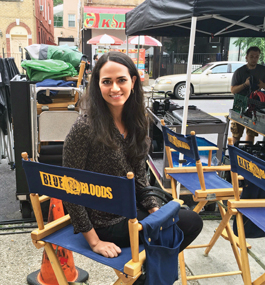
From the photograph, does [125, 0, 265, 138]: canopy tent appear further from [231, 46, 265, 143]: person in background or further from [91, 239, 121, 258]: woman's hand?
A: [91, 239, 121, 258]: woman's hand

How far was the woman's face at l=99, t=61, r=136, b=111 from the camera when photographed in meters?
1.75

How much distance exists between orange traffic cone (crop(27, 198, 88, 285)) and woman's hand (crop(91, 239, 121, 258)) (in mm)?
799

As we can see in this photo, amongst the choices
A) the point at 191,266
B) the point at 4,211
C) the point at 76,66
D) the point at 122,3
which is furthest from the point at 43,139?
the point at 122,3

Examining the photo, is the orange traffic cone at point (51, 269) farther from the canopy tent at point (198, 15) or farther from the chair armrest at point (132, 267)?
the canopy tent at point (198, 15)

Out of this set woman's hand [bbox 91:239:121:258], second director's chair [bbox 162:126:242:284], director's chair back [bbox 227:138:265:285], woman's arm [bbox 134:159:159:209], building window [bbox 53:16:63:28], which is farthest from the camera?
building window [bbox 53:16:63:28]

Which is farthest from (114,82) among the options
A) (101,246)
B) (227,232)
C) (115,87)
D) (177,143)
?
(227,232)

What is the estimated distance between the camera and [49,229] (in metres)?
1.79

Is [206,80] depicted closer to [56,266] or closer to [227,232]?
[227,232]

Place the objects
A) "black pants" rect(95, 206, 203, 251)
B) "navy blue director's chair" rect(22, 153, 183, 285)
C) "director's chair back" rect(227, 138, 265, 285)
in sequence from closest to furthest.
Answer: "navy blue director's chair" rect(22, 153, 183, 285)
"black pants" rect(95, 206, 203, 251)
"director's chair back" rect(227, 138, 265, 285)

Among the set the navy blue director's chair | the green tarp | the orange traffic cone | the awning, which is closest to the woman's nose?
the navy blue director's chair

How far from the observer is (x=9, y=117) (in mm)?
4980

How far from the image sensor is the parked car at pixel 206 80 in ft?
43.9

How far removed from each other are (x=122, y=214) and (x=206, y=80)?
12.9 m

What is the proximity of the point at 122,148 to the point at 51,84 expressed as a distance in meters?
2.05
